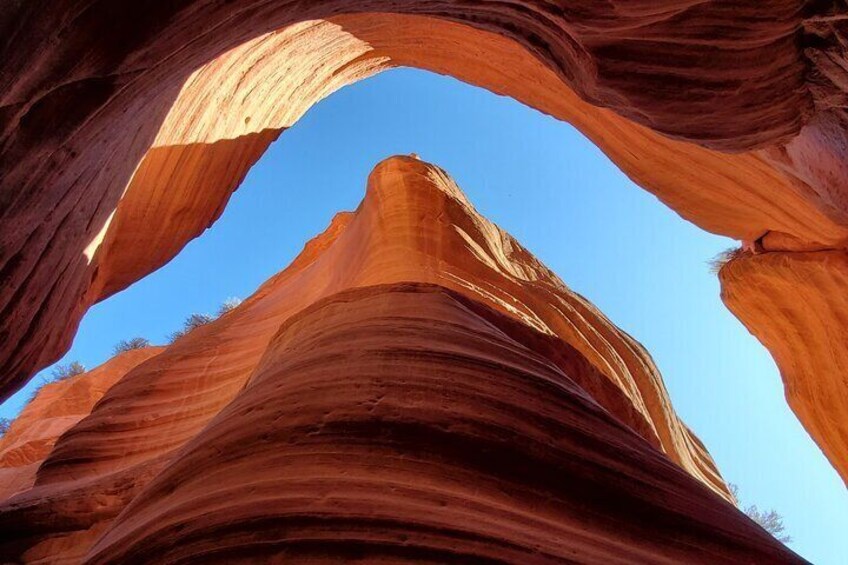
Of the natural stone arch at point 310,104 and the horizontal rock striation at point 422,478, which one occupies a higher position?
the natural stone arch at point 310,104

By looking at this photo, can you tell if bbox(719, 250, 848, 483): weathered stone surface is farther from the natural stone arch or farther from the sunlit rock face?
the sunlit rock face

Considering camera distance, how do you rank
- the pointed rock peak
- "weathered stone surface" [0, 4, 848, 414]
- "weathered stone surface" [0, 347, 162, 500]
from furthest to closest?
"weathered stone surface" [0, 347, 162, 500] → the pointed rock peak → "weathered stone surface" [0, 4, 848, 414]

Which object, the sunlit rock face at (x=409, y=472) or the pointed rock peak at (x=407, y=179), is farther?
the pointed rock peak at (x=407, y=179)

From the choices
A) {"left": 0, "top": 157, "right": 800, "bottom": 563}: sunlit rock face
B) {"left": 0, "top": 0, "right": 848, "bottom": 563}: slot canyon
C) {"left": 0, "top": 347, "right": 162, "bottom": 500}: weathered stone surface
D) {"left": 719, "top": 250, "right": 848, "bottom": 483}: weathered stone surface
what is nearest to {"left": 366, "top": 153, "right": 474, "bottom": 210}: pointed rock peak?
{"left": 0, "top": 0, "right": 848, "bottom": 563}: slot canyon

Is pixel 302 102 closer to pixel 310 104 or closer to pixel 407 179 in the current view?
pixel 310 104

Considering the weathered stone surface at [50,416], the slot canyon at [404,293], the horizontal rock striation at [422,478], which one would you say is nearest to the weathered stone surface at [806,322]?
the slot canyon at [404,293]

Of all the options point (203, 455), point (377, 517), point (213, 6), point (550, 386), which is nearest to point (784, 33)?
point (550, 386)

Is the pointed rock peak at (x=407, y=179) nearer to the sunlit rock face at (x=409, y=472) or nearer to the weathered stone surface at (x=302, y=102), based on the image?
the weathered stone surface at (x=302, y=102)

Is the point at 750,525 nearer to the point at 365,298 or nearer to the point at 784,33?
the point at 365,298
